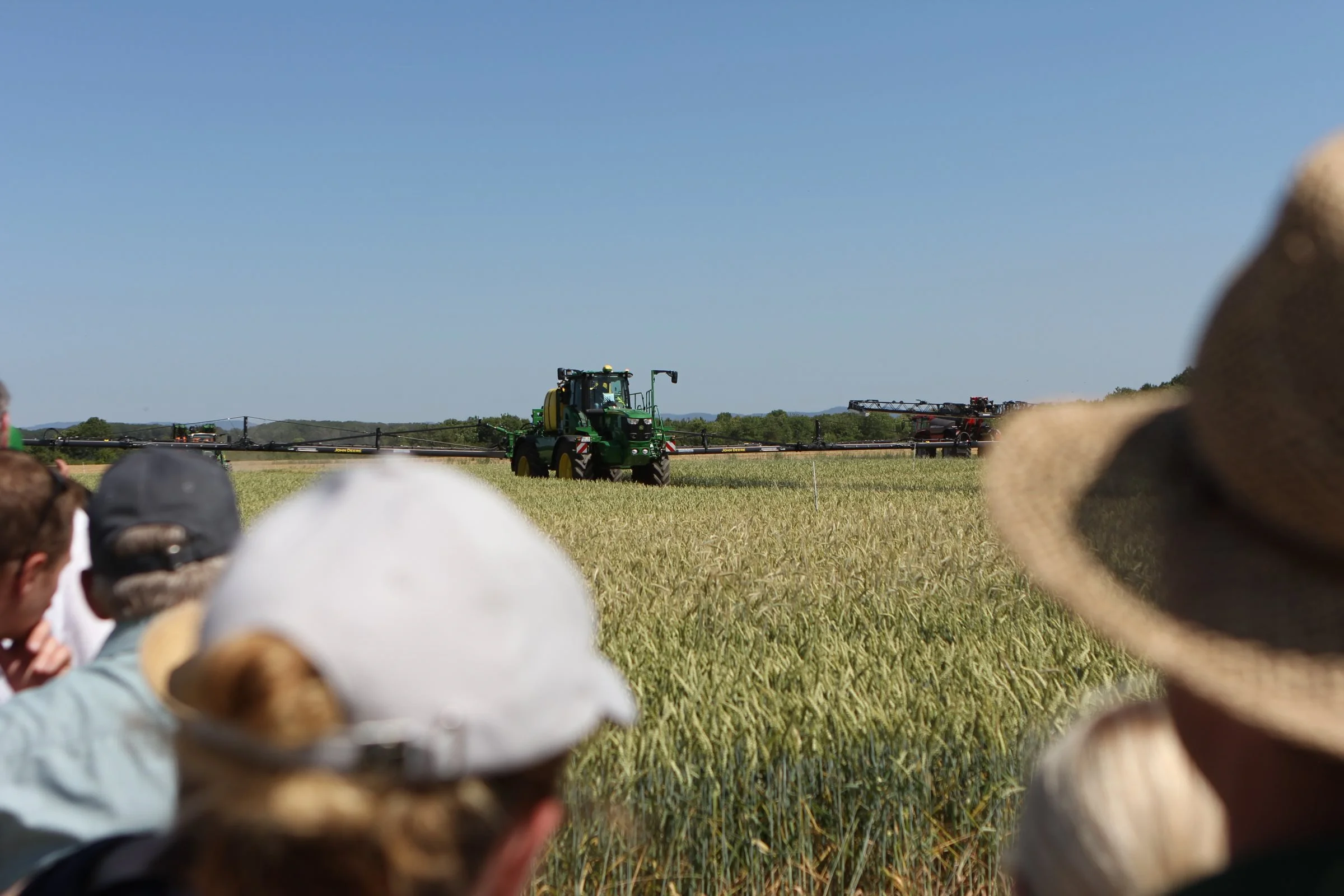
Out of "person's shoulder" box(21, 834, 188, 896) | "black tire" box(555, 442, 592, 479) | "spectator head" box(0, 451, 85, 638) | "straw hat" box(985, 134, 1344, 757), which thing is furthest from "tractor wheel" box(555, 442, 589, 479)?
"straw hat" box(985, 134, 1344, 757)

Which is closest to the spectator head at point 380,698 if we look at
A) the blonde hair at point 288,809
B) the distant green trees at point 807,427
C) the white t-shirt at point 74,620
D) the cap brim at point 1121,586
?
the blonde hair at point 288,809

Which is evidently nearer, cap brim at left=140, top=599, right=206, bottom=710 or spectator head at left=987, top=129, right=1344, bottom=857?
spectator head at left=987, top=129, right=1344, bottom=857

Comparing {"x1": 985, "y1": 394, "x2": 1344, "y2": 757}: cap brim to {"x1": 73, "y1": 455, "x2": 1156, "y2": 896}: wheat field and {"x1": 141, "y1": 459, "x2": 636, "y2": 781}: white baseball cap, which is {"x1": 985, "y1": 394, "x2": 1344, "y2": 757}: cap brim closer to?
{"x1": 141, "y1": 459, "x2": 636, "y2": 781}: white baseball cap

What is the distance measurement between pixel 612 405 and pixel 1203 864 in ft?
63.2

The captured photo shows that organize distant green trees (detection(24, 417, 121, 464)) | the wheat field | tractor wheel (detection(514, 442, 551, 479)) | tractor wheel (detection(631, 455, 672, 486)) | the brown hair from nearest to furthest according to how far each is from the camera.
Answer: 1. the brown hair
2. the wheat field
3. tractor wheel (detection(631, 455, 672, 486))
4. tractor wheel (detection(514, 442, 551, 479))
5. distant green trees (detection(24, 417, 121, 464))

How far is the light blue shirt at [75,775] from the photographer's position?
1.37 metres

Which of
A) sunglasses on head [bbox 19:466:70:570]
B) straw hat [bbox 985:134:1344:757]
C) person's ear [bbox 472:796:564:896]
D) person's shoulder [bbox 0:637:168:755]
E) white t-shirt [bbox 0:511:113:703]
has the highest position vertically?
straw hat [bbox 985:134:1344:757]

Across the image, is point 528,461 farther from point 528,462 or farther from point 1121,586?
point 1121,586

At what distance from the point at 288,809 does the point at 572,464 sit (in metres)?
18.8

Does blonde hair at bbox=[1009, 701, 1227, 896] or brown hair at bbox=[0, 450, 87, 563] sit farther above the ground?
brown hair at bbox=[0, 450, 87, 563]

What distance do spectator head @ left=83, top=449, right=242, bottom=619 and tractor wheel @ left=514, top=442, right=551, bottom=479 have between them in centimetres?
1909

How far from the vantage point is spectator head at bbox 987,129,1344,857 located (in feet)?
2.17

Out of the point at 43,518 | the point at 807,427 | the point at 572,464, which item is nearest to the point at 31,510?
the point at 43,518

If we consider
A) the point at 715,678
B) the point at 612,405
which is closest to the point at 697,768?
the point at 715,678
